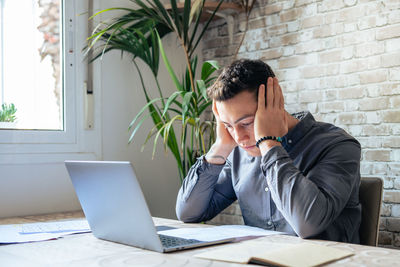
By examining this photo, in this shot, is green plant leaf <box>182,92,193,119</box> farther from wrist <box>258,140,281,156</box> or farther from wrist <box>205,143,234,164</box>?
wrist <box>258,140,281,156</box>

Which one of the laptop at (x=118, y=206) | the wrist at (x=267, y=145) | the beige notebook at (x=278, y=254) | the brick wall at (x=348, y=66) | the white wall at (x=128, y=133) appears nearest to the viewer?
the beige notebook at (x=278, y=254)

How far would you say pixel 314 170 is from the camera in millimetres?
1537

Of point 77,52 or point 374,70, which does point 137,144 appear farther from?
point 374,70

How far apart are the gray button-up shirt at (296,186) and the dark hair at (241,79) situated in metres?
0.21

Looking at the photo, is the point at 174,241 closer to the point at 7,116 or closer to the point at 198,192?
the point at 198,192

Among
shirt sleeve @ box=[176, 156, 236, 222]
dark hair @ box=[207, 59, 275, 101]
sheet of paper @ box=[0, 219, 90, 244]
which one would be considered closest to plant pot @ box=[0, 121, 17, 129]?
sheet of paper @ box=[0, 219, 90, 244]

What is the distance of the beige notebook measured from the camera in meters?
1.05

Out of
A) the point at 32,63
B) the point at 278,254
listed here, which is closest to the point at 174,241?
the point at 278,254

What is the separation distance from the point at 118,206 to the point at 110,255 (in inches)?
5.1

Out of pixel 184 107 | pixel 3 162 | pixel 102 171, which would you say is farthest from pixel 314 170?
pixel 3 162

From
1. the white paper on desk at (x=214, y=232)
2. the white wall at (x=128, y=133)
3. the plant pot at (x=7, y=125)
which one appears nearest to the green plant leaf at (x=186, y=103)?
the white wall at (x=128, y=133)

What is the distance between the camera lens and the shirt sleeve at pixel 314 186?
1410 mm

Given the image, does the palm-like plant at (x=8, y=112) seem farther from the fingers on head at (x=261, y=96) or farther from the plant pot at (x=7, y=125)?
the fingers on head at (x=261, y=96)

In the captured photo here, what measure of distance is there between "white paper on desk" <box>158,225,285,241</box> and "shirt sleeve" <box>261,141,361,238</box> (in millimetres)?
106
